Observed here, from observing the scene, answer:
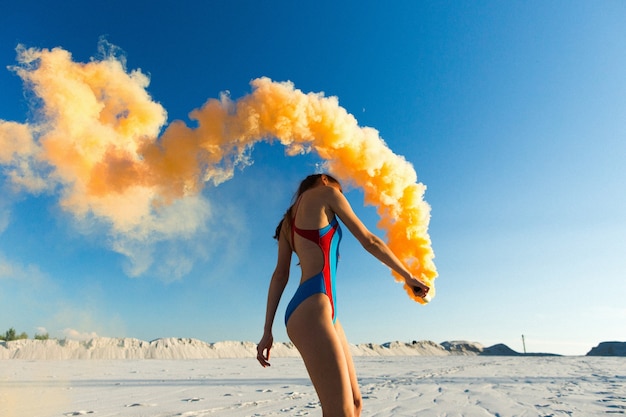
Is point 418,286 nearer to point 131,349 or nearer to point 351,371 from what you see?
point 351,371

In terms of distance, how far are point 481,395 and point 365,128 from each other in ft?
22.1

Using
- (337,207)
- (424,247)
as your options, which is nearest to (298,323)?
(337,207)

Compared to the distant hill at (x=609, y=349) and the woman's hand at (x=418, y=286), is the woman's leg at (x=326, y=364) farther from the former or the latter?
the distant hill at (x=609, y=349)

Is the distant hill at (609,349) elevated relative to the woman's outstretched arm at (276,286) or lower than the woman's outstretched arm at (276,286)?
lower

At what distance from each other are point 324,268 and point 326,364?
549mm

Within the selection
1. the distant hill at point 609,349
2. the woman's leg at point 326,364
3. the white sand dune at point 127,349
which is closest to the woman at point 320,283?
the woman's leg at point 326,364

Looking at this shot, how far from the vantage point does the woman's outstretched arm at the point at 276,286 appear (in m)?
2.78

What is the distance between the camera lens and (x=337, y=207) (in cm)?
246

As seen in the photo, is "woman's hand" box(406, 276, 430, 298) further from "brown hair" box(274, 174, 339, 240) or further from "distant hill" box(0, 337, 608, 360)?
"distant hill" box(0, 337, 608, 360)

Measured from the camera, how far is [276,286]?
279cm

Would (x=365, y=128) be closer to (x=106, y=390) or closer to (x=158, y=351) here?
(x=106, y=390)

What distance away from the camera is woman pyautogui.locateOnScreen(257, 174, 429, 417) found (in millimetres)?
2049

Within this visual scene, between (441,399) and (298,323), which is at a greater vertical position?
(298,323)

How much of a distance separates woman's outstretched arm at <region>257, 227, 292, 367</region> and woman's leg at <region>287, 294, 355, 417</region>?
63cm
